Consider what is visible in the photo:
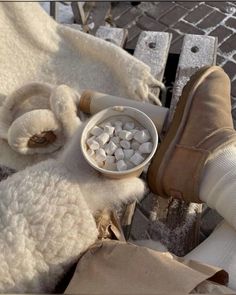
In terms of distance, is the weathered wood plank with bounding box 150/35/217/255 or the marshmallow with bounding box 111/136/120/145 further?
the weathered wood plank with bounding box 150/35/217/255

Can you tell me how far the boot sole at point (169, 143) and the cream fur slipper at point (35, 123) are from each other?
0.74ft

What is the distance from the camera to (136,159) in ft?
3.63

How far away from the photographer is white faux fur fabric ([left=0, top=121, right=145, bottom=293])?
36.3 inches

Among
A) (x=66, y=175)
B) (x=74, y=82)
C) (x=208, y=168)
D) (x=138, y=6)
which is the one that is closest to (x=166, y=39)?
(x=74, y=82)

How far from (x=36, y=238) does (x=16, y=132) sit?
1.06ft

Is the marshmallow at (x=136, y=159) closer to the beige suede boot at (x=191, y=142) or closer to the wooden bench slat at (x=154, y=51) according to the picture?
the beige suede boot at (x=191, y=142)

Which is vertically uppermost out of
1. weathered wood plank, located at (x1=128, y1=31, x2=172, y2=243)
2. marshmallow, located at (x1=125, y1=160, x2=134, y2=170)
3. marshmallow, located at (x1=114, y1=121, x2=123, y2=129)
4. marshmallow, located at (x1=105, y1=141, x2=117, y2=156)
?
marshmallow, located at (x1=114, y1=121, x2=123, y2=129)

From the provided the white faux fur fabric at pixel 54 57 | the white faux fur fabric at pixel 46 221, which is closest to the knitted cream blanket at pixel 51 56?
the white faux fur fabric at pixel 54 57

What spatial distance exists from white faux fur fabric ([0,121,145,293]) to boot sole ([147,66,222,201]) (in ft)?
0.58

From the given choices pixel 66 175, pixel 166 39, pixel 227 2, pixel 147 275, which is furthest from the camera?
pixel 227 2

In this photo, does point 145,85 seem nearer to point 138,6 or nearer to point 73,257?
point 73,257

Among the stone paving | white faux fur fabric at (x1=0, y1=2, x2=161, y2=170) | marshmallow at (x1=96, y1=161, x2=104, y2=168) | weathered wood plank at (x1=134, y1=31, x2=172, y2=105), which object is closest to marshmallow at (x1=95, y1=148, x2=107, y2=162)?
marshmallow at (x1=96, y1=161, x2=104, y2=168)

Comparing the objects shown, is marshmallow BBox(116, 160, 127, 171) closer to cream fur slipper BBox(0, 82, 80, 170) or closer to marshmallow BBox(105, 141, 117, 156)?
marshmallow BBox(105, 141, 117, 156)

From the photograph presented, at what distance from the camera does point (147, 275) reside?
2.99 feet
